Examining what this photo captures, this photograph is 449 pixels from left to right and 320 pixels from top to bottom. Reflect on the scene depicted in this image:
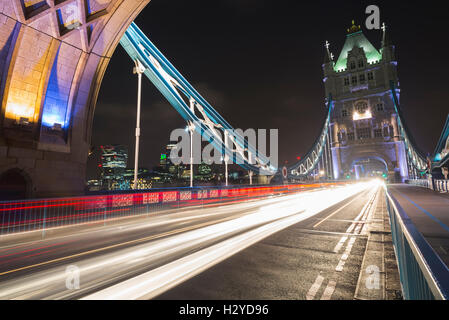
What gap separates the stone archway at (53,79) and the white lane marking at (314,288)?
12354 millimetres

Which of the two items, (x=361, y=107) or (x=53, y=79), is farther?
(x=361, y=107)

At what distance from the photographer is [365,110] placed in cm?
6169

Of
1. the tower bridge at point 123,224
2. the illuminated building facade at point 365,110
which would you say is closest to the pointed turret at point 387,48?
the illuminated building facade at point 365,110

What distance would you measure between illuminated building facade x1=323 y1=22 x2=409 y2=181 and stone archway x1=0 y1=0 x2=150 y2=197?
6245 centimetres

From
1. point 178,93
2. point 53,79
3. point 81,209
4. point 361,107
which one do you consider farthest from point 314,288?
point 361,107

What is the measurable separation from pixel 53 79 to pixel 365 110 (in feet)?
228

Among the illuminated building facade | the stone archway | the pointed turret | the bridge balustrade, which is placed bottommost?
the bridge balustrade

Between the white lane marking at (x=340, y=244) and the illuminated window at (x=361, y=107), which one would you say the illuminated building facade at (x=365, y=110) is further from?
the white lane marking at (x=340, y=244)

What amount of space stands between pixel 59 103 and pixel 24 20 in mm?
3819

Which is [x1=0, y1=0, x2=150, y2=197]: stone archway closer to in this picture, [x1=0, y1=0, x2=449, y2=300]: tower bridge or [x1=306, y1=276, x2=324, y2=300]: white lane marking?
[x1=0, y1=0, x2=449, y2=300]: tower bridge

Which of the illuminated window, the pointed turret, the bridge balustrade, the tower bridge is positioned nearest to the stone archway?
the tower bridge

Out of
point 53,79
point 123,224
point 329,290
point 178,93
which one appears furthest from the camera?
point 178,93

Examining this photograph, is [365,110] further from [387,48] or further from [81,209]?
[81,209]

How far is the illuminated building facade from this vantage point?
57.1 meters
